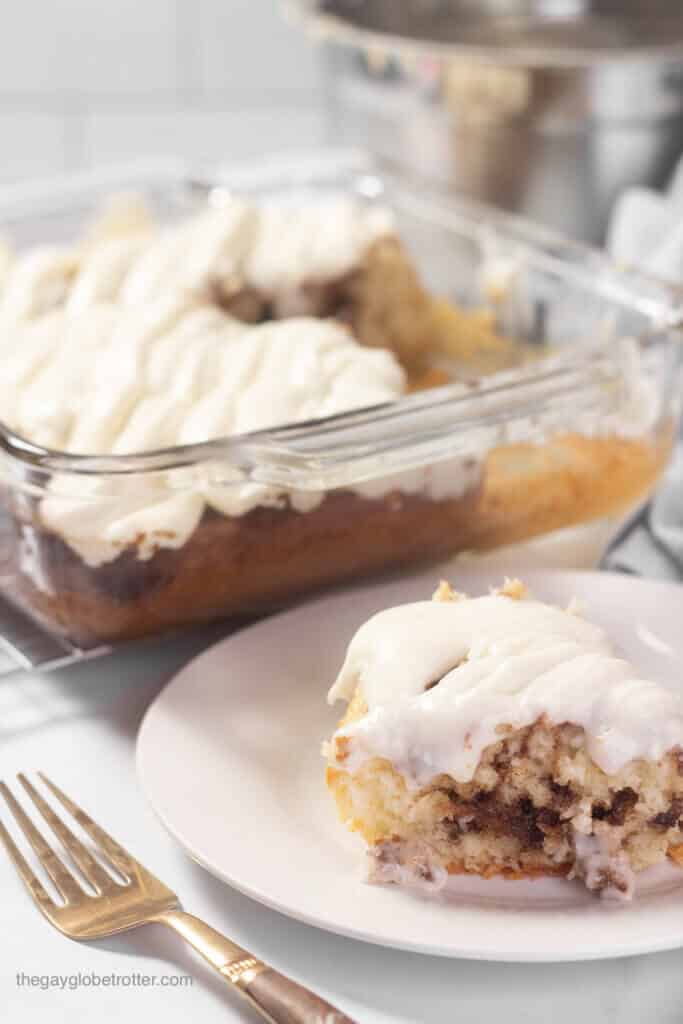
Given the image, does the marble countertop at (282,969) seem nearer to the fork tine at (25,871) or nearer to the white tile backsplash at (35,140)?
the fork tine at (25,871)

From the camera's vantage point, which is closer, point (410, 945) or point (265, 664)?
point (410, 945)

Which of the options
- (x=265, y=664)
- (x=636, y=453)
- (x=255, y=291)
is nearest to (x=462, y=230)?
(x=255, y=291)

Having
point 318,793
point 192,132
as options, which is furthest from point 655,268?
point 192,132

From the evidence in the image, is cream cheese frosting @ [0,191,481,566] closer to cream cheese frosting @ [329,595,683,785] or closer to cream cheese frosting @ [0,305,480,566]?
cream cheese frosting @ [0,305,480,566]

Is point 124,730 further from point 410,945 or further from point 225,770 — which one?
point 410,945

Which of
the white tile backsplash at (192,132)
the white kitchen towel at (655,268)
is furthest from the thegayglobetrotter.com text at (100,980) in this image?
the white tile backsplash at (192,132)
